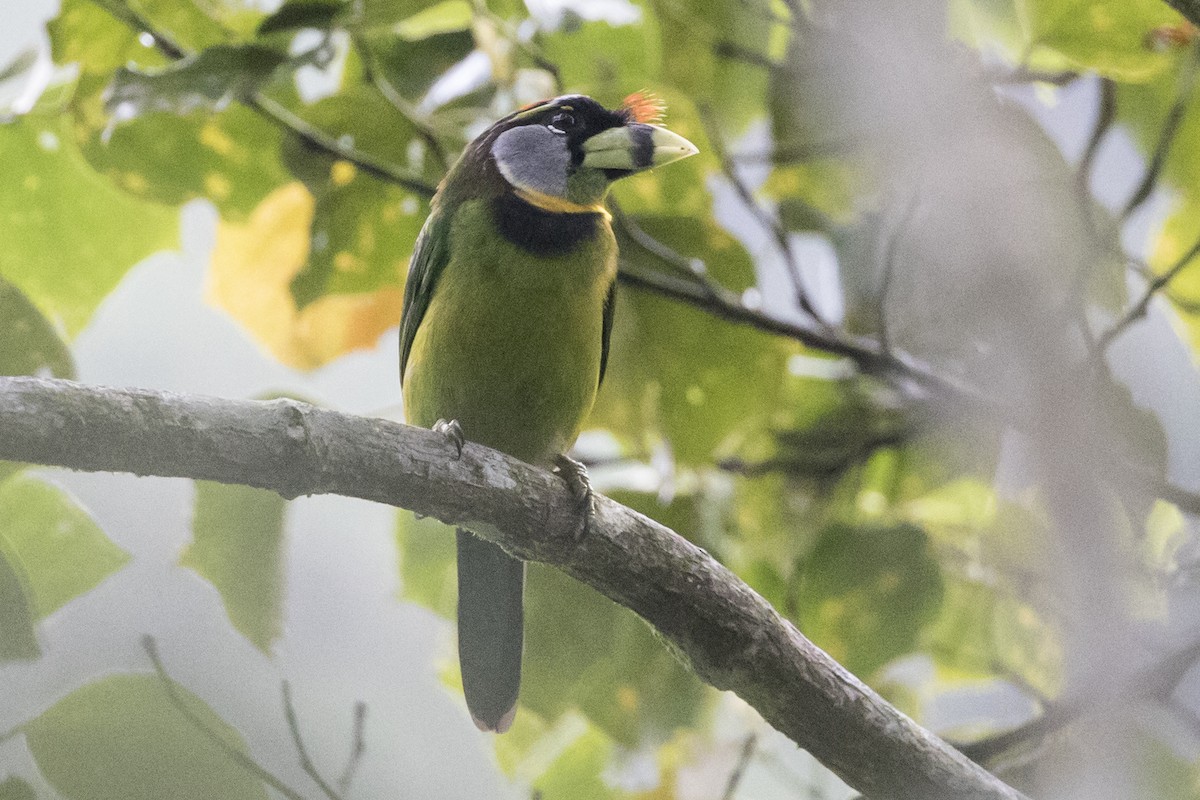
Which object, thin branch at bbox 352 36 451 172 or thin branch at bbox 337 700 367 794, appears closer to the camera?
thin branch at bbox 337 700 367 794

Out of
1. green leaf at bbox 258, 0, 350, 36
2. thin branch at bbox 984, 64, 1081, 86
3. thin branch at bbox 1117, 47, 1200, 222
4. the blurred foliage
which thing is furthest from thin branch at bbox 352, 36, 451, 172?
thin branch at bbox 1117, 47, 1200, 222

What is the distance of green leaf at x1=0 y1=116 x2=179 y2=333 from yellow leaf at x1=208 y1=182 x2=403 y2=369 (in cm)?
9

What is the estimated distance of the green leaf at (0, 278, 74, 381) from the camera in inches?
44.6

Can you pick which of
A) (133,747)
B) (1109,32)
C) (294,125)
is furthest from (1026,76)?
(133,747)

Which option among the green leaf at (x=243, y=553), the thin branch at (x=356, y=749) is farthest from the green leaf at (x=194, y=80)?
the thin branch at (x=356, y=749)

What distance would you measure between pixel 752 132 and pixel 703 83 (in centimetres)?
14

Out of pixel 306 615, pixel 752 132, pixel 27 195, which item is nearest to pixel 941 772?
pixel 306 615

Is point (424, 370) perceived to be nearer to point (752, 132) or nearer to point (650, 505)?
point (650, 505)

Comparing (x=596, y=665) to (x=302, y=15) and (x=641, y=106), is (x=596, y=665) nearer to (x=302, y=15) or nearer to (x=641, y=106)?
(x=641, y=106)

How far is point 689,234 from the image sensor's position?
4.80ft

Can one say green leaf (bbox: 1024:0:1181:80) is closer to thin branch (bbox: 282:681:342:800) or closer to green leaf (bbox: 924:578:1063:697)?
green leaf (bbox: 924:578:1063:697)

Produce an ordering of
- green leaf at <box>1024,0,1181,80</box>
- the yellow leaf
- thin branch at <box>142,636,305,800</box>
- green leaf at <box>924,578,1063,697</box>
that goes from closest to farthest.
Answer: thin branch at <box>142,636,305,800</box>
green leaf at <box>1024,0,1181,80</box>
the yellow leaf
green leaf at <box>924,578,1063,697</box>

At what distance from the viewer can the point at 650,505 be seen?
1.45 m

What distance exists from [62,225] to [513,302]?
568mm
